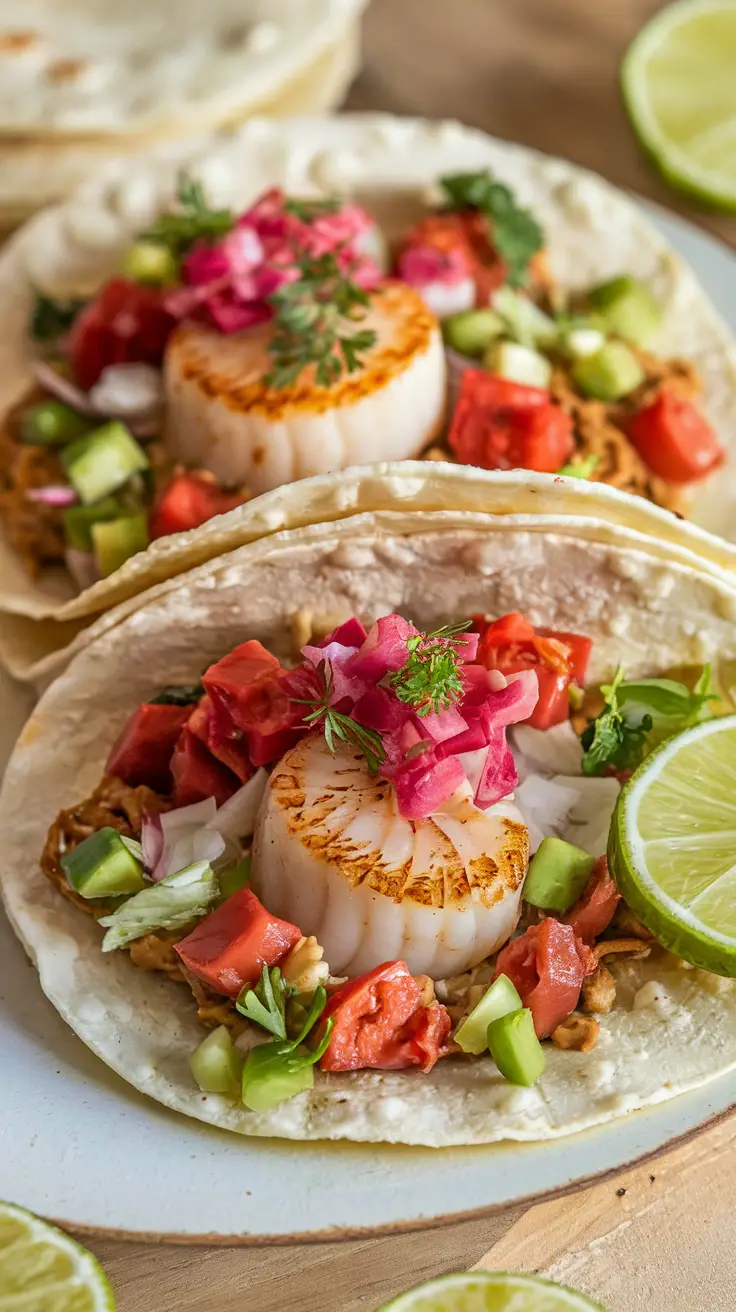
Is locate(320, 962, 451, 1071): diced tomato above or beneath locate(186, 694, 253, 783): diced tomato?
beneath

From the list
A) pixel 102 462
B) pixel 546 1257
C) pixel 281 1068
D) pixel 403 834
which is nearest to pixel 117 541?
pixel 102 462

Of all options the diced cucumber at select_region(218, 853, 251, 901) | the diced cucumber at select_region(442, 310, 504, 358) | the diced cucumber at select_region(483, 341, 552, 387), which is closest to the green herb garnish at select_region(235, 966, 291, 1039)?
the diced cucumber at select_region(218, 853, 251, 901)

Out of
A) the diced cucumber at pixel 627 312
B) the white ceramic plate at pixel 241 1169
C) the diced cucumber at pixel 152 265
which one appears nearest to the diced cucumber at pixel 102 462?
the diced cucumber at pixel 152 265

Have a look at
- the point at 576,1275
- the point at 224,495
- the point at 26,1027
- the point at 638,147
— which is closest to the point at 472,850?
the point at 576,1275

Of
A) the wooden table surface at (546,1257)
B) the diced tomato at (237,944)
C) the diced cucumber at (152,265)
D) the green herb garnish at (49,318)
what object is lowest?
the wooden table surface at (546,1257)

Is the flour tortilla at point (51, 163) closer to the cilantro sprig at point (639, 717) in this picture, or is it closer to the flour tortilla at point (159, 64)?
the flour tortilla at point (159, 64)

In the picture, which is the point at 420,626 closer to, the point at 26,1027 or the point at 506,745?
the point at 506,745

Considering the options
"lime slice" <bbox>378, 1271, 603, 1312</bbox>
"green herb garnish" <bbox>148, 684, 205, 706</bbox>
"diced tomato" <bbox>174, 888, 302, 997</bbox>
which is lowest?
"lime slice" <bbox>378, 1271, 603, 1312</bbox>

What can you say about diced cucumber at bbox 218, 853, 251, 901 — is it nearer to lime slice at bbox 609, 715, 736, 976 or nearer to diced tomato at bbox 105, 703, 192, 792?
diced tomato at bbox 105, 703, 192, 792
